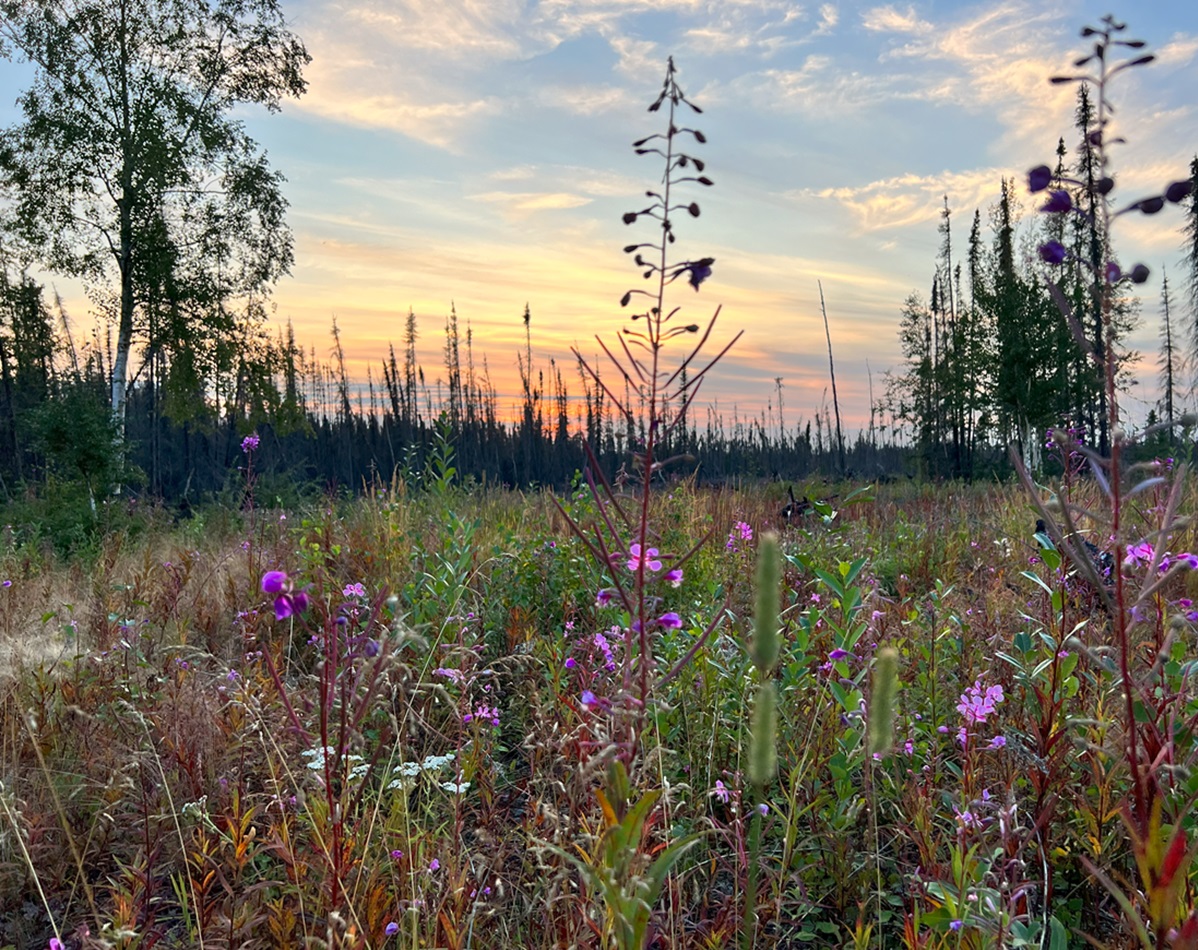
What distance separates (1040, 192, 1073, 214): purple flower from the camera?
1371 mm

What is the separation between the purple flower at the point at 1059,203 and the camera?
1371mm

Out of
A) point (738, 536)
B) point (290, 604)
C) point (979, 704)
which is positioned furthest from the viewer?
point (738, 536)

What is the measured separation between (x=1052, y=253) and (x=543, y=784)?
2.40 metres

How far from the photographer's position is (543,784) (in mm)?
2766

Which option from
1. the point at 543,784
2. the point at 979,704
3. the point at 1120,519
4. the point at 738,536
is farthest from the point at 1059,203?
the point at 738,536

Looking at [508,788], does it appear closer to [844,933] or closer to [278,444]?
[844,933]

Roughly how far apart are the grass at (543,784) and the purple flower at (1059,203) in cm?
79

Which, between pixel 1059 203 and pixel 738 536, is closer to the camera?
pixel 1059 203

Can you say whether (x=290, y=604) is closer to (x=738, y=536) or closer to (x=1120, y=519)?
(x=1120, y=519)

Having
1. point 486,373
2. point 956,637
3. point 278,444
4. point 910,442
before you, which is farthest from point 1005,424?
point 486,373

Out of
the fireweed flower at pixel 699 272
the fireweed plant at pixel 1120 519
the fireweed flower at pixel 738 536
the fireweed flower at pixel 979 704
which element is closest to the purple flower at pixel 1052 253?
the fireweed plant at pixel 1120 519

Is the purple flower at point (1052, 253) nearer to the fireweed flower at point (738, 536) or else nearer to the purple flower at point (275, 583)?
the purple flower at point (275, 583)

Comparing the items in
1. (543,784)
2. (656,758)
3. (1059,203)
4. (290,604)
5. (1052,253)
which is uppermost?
(1059,203)

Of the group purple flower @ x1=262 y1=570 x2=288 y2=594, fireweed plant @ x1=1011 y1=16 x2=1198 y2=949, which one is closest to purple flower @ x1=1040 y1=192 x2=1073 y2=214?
fireweed plant @ x1=1011 y1=16 x2=1198 y2=949
